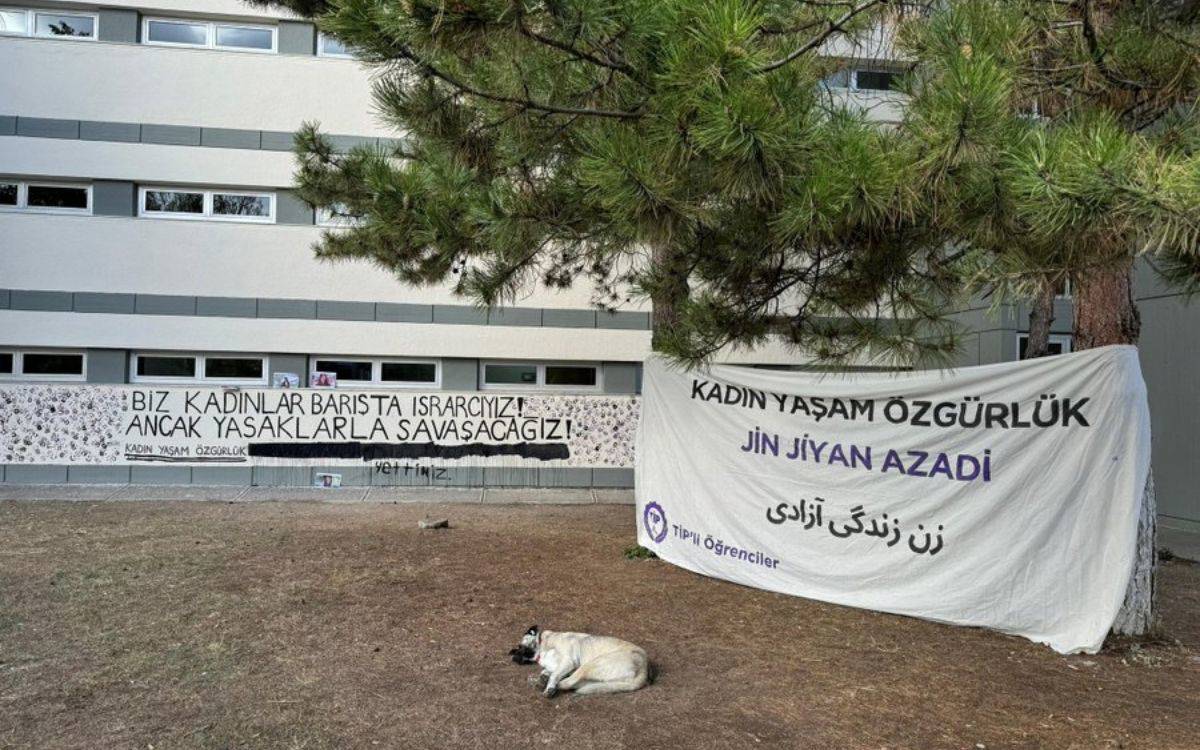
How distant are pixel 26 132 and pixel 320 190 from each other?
7898 mm

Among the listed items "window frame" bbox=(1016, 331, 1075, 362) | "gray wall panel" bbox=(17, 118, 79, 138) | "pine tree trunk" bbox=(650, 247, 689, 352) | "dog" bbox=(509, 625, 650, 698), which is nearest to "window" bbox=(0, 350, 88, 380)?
"gray wall panel" bbox=(17, 118, 79, 138)

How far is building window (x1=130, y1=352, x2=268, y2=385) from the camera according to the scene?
38.5 feet

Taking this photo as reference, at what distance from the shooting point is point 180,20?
39.3ft

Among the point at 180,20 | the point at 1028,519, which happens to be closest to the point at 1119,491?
the point at 1028,519

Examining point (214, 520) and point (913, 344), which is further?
point (214, 520)

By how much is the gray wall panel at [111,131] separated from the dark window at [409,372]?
517 cm

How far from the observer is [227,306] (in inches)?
460

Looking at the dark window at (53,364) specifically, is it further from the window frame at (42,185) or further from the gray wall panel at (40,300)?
the window frame at (42,185)

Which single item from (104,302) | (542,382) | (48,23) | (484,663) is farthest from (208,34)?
(484,663)

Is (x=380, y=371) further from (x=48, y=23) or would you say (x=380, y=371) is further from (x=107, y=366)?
(x=48, y=23)

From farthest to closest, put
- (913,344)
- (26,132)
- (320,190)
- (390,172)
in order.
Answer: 1. (26,132)
2. (320,190)
3. (390,172)
4. (913,344)

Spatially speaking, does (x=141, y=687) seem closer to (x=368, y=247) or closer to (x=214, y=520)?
(x=368, y=247)

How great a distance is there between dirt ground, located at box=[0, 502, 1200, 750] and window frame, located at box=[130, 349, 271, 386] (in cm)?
497

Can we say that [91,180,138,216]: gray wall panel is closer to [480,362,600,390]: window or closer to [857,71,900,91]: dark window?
[480,362,600,390]: window
